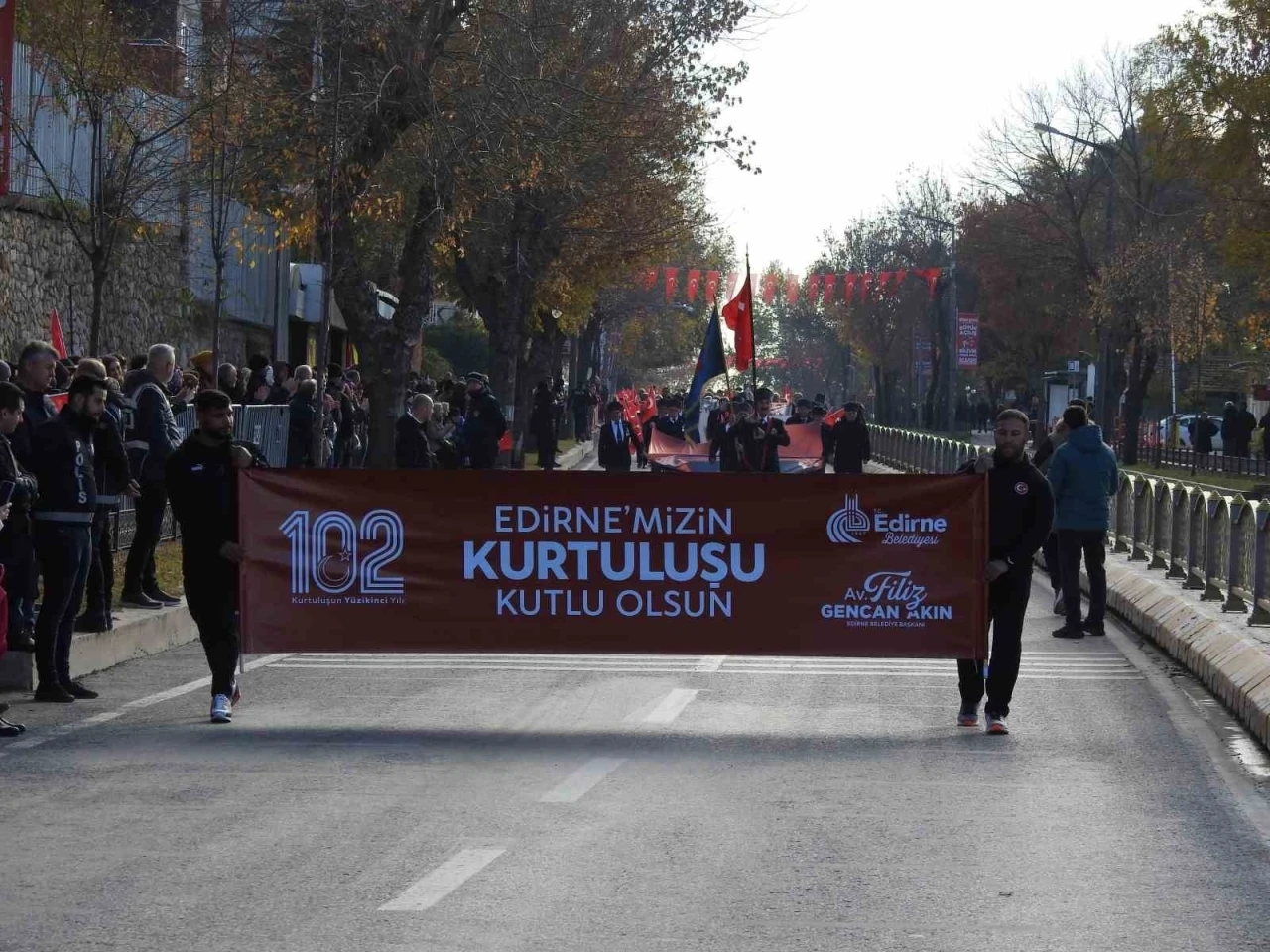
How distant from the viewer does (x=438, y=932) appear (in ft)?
20.4

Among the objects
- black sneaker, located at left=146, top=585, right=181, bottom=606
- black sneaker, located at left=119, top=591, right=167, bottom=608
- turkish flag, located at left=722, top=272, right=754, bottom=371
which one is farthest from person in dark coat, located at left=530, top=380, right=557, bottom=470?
black sneaker, located at left=119, top=591, right=167, bottom=608

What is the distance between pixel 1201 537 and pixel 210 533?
9.83m

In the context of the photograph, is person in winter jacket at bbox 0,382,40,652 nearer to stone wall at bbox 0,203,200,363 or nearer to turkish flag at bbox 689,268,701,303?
stone wall at bbox 0,203,200,363

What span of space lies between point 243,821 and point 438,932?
79.6 inches

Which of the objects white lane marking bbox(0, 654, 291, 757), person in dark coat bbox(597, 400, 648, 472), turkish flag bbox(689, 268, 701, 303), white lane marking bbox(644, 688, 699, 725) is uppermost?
turkish flag bbox(689, 268, 701, 303)

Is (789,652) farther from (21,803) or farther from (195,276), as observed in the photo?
(195,276)

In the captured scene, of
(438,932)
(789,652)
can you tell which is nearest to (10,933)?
(438,932)

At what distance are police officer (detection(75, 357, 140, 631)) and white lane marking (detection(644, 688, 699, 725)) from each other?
135 inches

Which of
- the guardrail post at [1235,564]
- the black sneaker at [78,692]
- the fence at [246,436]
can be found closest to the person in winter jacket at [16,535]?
the black sneaker at [78,692]

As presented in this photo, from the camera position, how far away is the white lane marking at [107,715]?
33.1 ft

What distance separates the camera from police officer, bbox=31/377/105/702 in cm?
1147

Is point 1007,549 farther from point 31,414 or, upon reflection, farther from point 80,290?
point 80,290

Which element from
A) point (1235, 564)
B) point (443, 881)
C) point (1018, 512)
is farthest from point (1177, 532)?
point (443, 881)

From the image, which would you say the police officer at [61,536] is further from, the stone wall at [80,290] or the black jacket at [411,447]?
the stone wall at [80,290]
